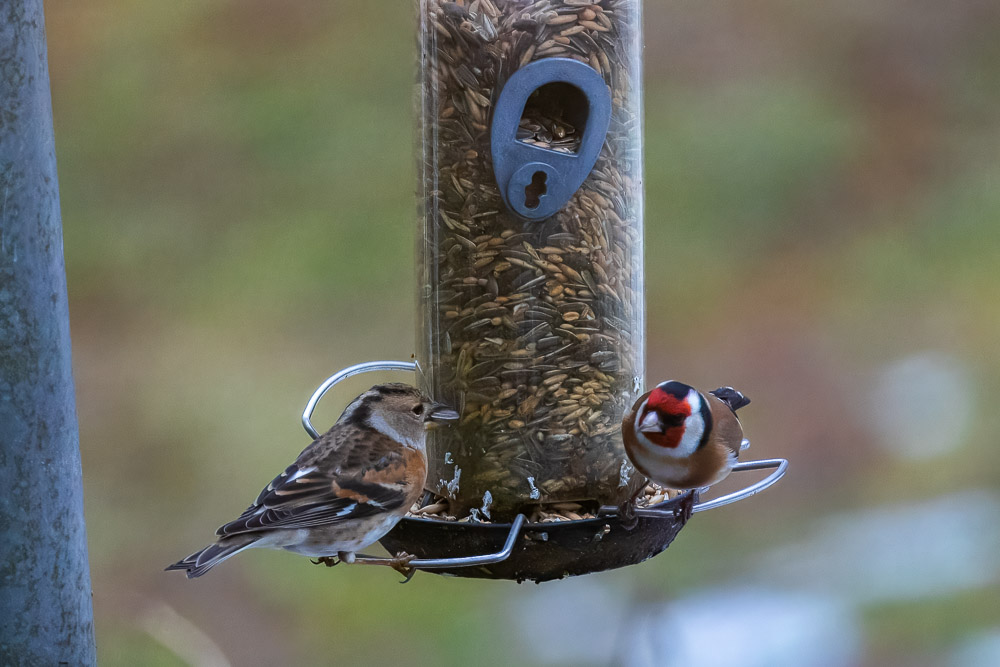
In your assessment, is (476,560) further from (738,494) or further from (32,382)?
(32,382)

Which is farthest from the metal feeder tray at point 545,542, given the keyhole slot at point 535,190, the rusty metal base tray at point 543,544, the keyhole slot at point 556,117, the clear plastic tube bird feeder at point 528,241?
the keyhole slot at point 556,117

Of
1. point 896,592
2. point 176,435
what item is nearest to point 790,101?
point 896,592

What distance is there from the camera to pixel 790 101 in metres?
8.00

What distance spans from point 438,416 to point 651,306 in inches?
190

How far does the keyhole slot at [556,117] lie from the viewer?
9.46 ft

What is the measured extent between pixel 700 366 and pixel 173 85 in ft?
12.8

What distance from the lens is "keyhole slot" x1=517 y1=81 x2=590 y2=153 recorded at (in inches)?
114

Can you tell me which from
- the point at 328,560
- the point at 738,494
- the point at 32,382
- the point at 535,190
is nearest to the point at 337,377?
the point at 328,560

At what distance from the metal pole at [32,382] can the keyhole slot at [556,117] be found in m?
1.42

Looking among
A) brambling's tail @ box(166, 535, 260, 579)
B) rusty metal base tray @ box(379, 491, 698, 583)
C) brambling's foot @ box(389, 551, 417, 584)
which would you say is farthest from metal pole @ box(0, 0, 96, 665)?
rusty metal base tray @ box(379, 491, 698, 583)

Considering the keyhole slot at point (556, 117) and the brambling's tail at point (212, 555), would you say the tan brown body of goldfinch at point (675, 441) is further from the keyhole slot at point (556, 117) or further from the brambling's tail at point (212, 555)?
the brambling's tail at point (212, 555)

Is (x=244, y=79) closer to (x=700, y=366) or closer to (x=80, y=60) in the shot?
(x=80, y=60)

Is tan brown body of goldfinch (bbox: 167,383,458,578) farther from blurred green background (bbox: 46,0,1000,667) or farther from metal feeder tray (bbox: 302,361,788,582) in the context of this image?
blurred green background (bbox: 46,0,1000,667)

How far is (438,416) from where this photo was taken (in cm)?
294
